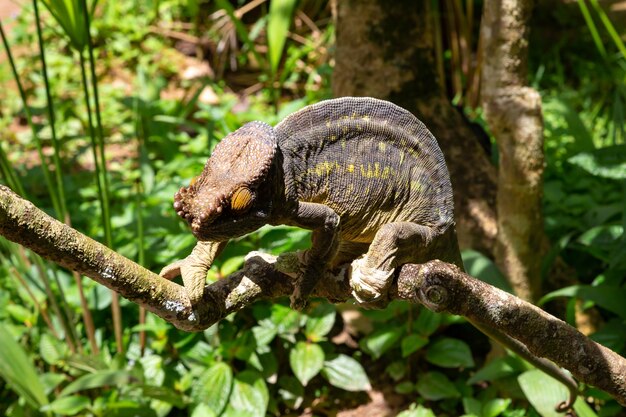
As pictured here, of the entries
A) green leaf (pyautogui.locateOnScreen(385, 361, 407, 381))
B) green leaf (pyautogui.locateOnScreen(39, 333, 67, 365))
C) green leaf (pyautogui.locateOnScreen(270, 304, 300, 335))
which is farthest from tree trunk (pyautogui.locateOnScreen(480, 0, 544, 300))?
green leaf (pyautogui.locateOnScreen(39, 333, 67, 365))

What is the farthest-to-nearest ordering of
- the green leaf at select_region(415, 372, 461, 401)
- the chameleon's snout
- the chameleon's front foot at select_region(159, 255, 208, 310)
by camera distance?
1. the green leaf at select_region(415, 372, 461, 401)
2. the chameleon's front foot at select_region(159, 255, 208, 310)
3. the chameleon's snout

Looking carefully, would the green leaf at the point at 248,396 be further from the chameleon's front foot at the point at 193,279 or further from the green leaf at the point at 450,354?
the chameleon's front foot at the point at 193,279

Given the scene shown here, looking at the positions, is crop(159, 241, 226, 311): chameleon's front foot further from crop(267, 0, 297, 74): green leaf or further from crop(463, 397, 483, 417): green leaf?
crop(267, 0, 297, 74): green leaf

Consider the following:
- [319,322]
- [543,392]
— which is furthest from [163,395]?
[543,392]

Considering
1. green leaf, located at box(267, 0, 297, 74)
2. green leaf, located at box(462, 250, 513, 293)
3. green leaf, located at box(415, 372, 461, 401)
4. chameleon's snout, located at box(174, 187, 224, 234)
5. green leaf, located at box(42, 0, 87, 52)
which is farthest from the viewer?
green leaf, located at box(267, 0, 297, 74)

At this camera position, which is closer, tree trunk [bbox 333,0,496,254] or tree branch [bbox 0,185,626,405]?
tree branch [bbox 0,185,626,405]

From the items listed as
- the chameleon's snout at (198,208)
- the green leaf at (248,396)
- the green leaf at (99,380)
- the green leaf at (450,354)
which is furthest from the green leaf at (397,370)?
the chameleon's snout at (198,208)
